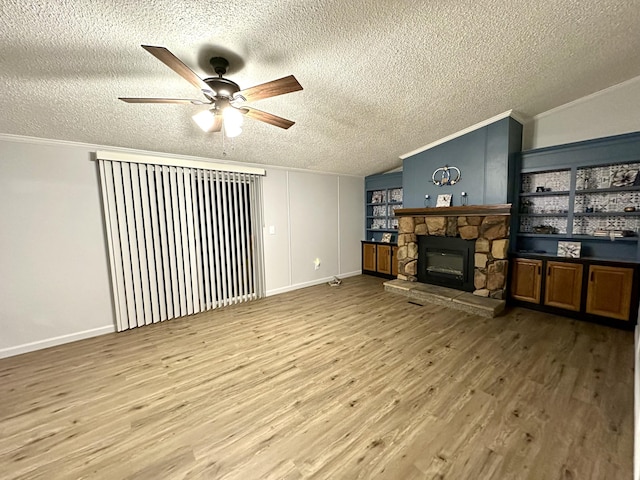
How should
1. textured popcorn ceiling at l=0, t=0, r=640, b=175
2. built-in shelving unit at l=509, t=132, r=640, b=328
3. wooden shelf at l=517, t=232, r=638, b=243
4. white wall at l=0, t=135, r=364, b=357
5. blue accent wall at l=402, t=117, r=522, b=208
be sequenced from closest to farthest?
textured popcorn ceiling at l=0, t=0, r=640, b=175 < white wall at l=0, t=135, r=364, b=357 < built-in shelving unit at l=509, t=132, r=640, b=328 < wooden shelf at l=517, t=232, r=638, b=243 < blue accent wall at l=402, t=117, r=522, b=208

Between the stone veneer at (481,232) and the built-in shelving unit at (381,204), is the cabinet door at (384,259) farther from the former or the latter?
the stone veneer at (481,232)

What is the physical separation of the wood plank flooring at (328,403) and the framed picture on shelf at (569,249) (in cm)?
90

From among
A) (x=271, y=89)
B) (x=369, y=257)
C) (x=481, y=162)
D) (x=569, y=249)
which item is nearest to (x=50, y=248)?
(x=271, y=89)

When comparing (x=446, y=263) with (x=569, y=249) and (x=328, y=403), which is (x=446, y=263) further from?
(x=328, y=403)

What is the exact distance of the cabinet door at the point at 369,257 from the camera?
19.9 ft

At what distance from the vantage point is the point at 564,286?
11.4ft

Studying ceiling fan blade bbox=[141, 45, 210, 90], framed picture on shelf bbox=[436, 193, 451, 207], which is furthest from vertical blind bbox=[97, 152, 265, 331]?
framed picture on shelf bbox=[436, 193, 451, 207]

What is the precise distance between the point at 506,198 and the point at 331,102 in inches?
115

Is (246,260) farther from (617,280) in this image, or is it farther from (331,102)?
(617,280)

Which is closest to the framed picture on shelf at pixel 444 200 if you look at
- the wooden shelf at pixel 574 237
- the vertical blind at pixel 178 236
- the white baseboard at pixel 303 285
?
the wooden shelf at pixel 574 237

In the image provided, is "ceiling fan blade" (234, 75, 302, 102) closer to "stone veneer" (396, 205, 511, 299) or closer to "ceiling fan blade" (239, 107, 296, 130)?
"ceiling fan blade" (239, 107, 296, 130)

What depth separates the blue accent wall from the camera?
382 centimetres

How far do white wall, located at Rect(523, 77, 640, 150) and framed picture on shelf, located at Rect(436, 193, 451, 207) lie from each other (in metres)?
1.36

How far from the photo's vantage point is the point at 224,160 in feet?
13.5
